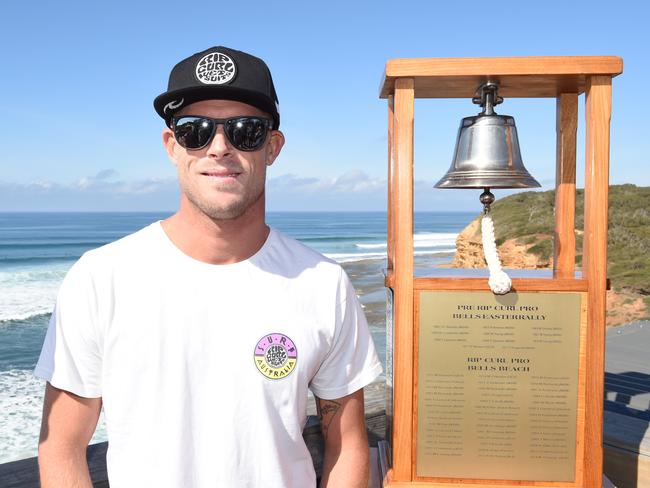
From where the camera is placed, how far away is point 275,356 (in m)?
2.03

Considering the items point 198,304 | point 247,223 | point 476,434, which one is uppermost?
point 247,223

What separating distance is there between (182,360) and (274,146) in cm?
85

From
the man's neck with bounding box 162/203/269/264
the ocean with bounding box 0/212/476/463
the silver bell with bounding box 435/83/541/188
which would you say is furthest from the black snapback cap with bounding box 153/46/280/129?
the ocean with bounding box 0/212/476/463

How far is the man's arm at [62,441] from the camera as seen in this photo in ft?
6.43

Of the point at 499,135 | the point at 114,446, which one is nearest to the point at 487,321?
the point at 499,135

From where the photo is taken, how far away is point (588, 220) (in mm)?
2785

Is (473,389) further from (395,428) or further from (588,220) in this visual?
(588,220)

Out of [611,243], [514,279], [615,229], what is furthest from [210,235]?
[615,229]

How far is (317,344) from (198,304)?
43 cm

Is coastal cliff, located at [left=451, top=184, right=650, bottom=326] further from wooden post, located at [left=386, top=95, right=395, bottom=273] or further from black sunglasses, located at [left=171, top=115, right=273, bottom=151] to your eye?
black sunglasses, located at [left=171, top=115, right=273, bottom=151]

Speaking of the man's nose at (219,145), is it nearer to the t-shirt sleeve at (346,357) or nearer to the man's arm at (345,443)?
the t-shirt sleeve at (346,357)

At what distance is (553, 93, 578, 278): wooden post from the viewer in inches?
125

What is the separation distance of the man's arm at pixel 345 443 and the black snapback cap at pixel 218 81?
1.13 m

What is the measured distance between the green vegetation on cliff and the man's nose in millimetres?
16086
